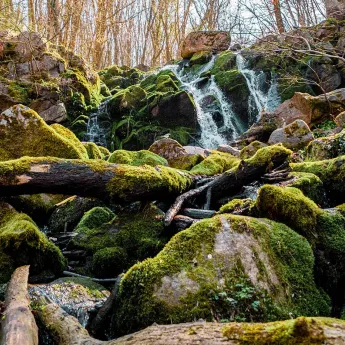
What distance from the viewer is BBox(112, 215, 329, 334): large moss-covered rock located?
2691mm

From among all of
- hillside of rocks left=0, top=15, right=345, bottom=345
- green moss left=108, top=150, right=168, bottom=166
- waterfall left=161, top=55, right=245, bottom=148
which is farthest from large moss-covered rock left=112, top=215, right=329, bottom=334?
waterfall left=161, top=55, right=245, bottom=148

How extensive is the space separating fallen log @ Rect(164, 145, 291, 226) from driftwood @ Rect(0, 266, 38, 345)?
9.24 ft

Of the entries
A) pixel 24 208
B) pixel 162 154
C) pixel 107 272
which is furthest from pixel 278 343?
pixel 162 154

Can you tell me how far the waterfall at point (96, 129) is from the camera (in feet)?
46.3

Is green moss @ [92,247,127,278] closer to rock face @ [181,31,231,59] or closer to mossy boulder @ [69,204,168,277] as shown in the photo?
mossy boulder @ [69,204,168,277]

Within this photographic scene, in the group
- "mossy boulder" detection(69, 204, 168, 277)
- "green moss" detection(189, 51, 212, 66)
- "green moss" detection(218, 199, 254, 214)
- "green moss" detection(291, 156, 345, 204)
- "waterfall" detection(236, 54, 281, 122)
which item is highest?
"green moss" detection(189, 51, 212, 66)

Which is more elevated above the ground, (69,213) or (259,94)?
(259,94)

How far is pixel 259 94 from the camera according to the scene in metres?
15.3

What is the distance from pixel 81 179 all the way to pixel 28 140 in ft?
9.35

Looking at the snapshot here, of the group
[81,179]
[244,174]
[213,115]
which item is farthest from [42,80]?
[244,174]

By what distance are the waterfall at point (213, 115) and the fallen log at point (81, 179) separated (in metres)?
8.68

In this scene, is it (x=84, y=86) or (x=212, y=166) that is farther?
(x=84, y=86)

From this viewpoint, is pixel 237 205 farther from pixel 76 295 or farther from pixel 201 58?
pixel 201 58

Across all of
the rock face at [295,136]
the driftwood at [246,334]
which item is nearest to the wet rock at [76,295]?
the driftwood at [246,334]
